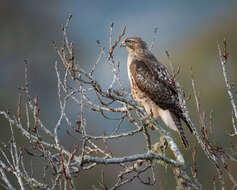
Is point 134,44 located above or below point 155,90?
above

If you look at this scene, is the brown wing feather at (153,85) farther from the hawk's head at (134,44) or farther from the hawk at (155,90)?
the hawk's head at (134,44)

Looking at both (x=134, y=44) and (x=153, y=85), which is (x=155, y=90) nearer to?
(x=153, y=85)

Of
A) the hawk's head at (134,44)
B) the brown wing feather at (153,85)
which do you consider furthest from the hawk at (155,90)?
the hawk's head at (134,44)

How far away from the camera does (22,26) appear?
44.1 meters

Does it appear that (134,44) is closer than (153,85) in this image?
No

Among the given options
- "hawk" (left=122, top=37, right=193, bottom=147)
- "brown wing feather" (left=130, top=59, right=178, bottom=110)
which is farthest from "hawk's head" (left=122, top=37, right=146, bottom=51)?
"brown wing feather" (left=130, top=59, right=178, bottom=110)

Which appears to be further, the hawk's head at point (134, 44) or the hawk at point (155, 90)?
the hawk's head at point (134, 44)

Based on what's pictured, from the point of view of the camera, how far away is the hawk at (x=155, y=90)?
8914mm

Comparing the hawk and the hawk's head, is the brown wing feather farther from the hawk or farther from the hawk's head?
the hawk's head

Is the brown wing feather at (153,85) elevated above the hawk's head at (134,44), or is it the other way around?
the hawk's head at (134,44)

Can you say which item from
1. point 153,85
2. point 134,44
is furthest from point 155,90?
point 134,44

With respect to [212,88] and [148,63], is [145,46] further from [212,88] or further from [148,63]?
[212,88]

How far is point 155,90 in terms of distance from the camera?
29.9ft

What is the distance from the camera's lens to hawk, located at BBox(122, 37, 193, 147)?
891cm
